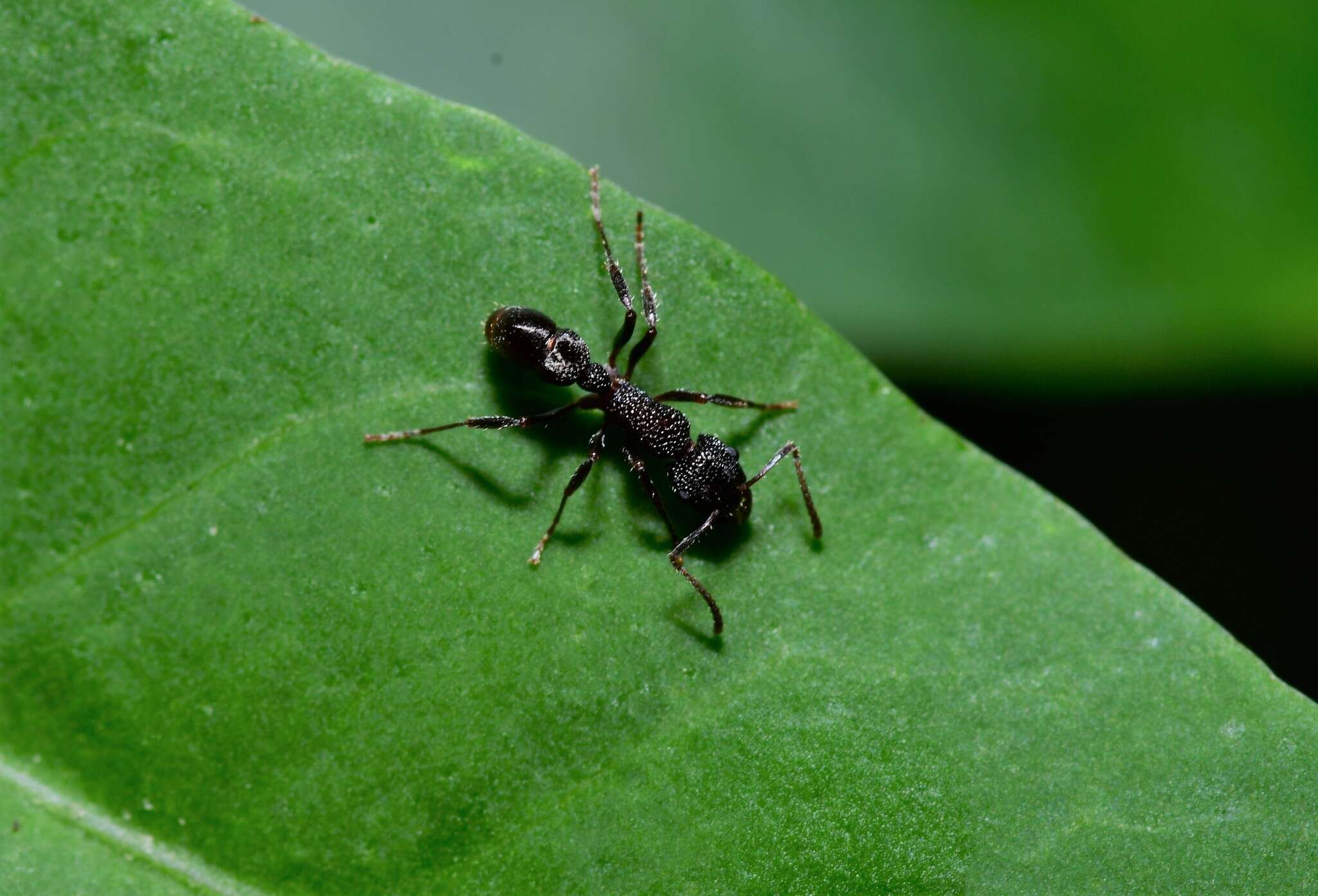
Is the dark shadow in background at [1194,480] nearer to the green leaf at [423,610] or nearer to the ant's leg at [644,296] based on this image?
the ant's leg at [644,296]

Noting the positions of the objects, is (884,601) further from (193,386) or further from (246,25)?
(246,25)

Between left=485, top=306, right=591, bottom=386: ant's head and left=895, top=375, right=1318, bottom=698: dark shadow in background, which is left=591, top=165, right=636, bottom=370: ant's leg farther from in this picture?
left=895, top=375, right=1318, bottom=698: dark shadow in background

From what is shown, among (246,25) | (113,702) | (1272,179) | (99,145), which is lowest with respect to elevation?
(113,702)

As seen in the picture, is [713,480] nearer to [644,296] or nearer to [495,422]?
[644,296]

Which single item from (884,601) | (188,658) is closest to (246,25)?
(188,658)

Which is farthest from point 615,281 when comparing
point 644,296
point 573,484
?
point 573,484

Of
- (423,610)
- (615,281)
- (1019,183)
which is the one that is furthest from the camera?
(1019,183)

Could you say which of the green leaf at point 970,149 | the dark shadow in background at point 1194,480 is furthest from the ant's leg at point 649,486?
the dark shadow in background at point 1194,480
